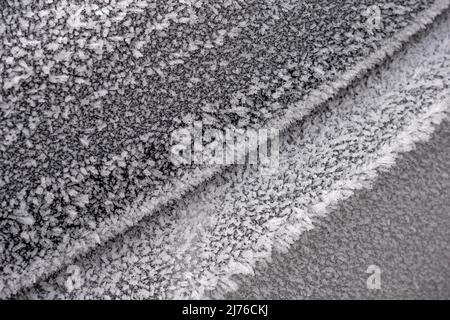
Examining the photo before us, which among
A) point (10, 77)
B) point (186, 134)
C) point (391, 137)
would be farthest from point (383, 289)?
point (10, 77)

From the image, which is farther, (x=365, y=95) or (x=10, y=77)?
(x=365, y=95)

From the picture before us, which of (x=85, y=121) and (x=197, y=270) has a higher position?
(x=85, y=121)

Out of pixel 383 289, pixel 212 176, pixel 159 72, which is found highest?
pixel 159 72
